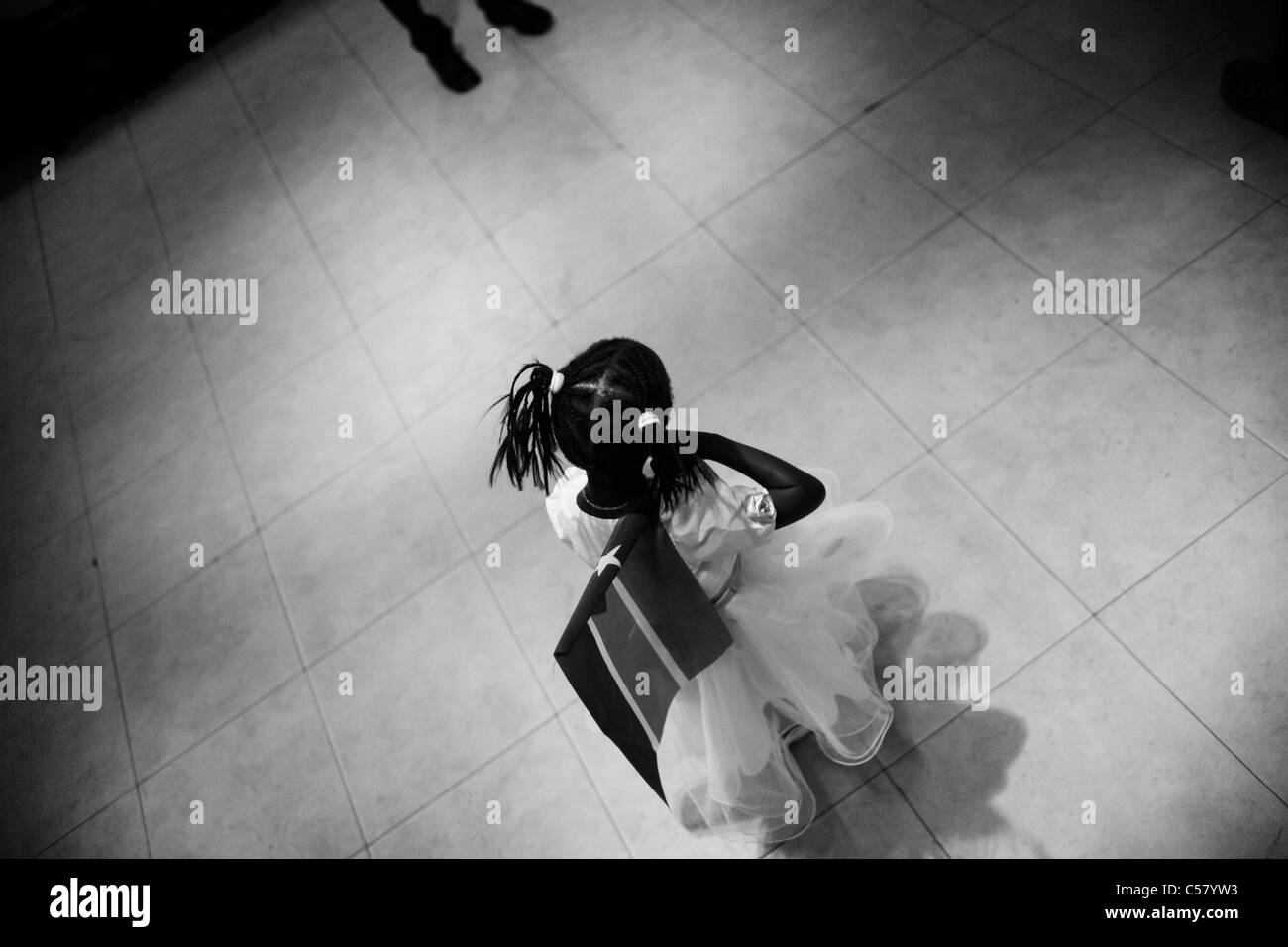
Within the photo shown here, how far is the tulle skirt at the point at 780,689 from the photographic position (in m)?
1.95

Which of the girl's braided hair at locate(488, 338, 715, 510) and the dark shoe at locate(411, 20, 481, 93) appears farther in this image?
the dark shoe at locate(411, 20, 481, 93)

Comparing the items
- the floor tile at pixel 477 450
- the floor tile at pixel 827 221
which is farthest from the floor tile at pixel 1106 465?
the floor tile at pixel 477 450

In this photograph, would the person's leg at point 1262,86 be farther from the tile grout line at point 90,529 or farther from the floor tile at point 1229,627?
the tile grout line at point 90,529

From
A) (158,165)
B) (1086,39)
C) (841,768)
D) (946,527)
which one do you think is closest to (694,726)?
(841,768)

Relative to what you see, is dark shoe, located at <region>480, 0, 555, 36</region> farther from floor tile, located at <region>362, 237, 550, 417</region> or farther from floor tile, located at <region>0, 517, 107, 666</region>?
floor tile, located at <region>0, 517, 107, 666</region>

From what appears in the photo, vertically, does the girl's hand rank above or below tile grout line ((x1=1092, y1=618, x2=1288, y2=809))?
above

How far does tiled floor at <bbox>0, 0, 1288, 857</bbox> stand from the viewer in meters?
2.27

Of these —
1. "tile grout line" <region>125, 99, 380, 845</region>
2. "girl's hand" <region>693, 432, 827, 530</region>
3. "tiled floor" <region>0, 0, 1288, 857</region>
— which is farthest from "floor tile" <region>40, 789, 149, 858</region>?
"girl's hand" <region>693, 432, 827, 530</region>

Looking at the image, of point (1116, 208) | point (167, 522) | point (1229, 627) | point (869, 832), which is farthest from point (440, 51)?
point (1229, 627)

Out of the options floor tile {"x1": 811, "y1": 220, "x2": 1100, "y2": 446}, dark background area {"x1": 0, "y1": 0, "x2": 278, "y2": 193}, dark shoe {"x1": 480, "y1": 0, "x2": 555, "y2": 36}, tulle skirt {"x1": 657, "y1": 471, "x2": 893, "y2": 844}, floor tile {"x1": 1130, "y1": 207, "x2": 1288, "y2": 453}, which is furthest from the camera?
dark background area {"x1": 0, "y1": 0, "x2": 278, "y2": 193}

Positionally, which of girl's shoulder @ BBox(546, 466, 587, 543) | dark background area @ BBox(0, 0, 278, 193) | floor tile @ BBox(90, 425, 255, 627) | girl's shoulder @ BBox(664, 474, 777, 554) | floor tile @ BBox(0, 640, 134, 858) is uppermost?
dark background area @ BBox(0, 0, 278, 193)

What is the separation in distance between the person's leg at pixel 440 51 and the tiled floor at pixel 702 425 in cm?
11

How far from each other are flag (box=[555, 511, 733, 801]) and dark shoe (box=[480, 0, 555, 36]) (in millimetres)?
3722
